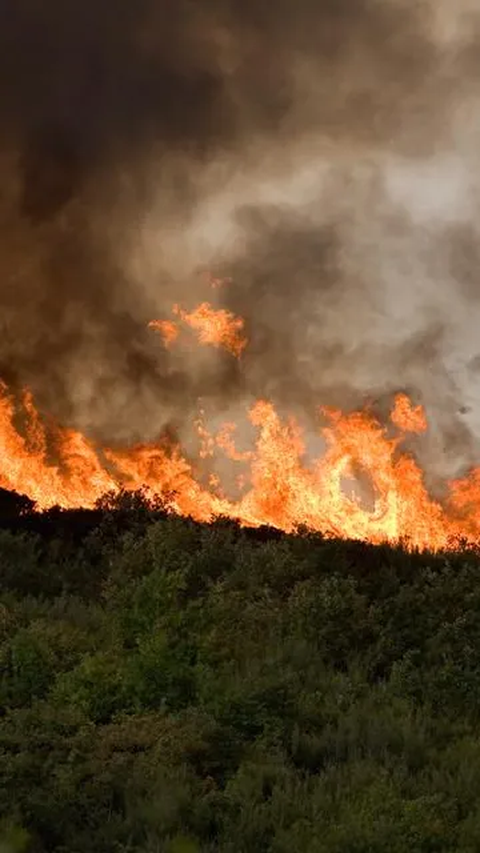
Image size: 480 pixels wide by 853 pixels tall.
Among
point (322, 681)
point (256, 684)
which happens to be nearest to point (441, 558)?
point (322, 681)

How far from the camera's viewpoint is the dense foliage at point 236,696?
28.3 ft

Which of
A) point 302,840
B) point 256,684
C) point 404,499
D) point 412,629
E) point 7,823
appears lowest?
point 7,823

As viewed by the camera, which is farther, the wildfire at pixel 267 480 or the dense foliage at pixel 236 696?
the wildfire at pixel 267 480

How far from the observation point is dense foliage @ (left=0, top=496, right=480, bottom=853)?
28.3 feet

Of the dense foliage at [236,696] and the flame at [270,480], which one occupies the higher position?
the flame at [270,480]

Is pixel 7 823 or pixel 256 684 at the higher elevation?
pixel 256 684

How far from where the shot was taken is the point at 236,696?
435 inches

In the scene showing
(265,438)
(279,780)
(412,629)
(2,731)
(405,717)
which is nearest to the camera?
(279,780)

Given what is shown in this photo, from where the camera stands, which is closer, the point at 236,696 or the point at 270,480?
the point at 236,696

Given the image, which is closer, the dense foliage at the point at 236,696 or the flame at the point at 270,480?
the dense foliage at the point at 236,696

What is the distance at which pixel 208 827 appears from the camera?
8680 mm

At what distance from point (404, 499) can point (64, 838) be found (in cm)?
1324

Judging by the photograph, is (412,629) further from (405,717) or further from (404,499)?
(404,499)

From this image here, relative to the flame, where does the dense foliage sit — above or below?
below
